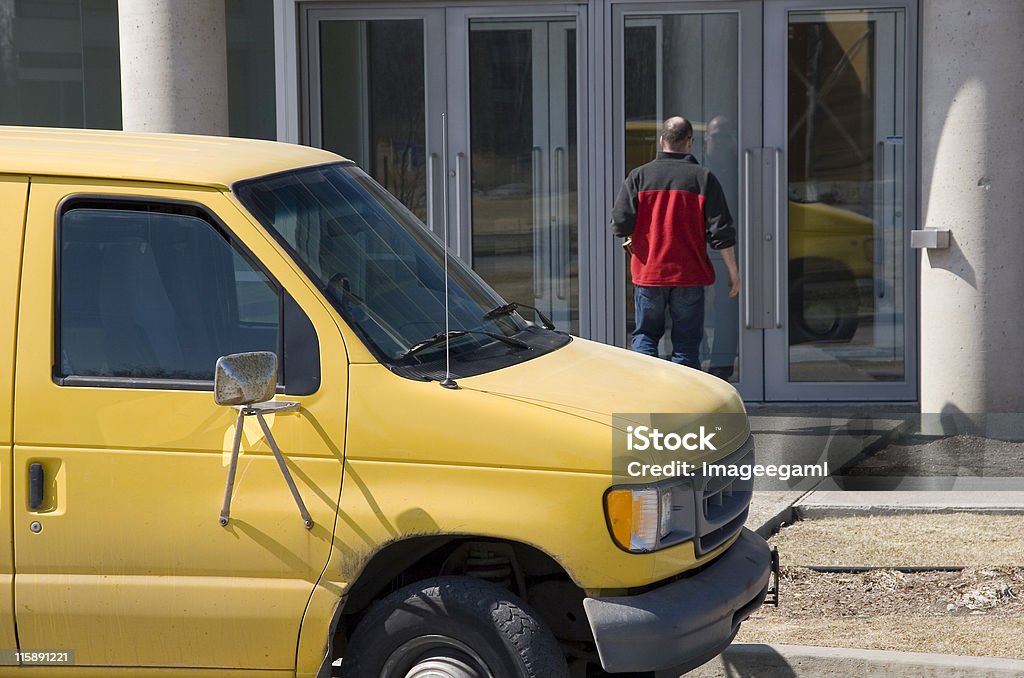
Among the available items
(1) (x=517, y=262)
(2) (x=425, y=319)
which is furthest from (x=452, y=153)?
(2) (x=425, y=319)

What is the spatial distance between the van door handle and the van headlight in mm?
1614

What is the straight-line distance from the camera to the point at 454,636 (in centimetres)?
398

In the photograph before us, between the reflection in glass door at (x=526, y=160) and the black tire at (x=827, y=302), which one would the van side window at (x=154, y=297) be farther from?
the black tire at (x=827, y=302)

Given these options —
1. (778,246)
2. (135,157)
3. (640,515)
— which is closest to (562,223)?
(778,246)

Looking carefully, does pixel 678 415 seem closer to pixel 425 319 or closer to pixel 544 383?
pixel 544 383

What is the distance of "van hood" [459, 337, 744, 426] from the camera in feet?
13.3

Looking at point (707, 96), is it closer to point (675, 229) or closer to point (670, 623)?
point (675, 229)

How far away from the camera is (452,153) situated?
10.7 meters

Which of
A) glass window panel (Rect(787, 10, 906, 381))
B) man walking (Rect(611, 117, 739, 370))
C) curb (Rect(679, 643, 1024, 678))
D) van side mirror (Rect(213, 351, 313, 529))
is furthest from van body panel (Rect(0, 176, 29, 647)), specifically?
glass window panel (Rect(787, 10, 906, 381))

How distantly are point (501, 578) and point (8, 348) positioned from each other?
1.59 metres

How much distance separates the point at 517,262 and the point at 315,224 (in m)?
6.58

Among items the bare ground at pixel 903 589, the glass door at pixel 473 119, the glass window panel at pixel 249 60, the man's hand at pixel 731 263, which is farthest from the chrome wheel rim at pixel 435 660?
the glass window panel at pixel 249 60

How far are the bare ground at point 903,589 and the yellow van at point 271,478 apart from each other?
5.18 feet

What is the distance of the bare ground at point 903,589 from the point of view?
5488 mm
